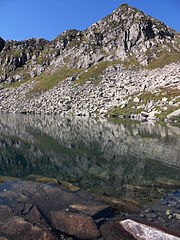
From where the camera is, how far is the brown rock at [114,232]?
475 inches

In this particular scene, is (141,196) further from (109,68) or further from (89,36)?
(89,36)

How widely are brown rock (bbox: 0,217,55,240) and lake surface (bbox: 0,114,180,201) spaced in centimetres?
709

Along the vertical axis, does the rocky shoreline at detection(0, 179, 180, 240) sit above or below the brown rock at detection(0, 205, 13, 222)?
above

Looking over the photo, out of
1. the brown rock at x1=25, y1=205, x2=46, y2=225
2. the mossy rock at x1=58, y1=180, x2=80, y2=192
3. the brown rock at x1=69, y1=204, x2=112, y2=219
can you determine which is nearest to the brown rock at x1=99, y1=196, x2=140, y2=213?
the brown rock at x1=69, y1=204, x2=112, y2=219

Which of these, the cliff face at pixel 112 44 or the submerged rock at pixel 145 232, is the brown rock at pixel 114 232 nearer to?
the submerged rock at pixel 145 232

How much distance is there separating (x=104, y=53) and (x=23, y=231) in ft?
519

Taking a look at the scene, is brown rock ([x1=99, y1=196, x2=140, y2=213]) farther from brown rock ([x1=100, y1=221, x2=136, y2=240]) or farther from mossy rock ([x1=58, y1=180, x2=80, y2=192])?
mossy rock ([x1=58, y1=180, x2=80, y2=192])

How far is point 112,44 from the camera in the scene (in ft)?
537

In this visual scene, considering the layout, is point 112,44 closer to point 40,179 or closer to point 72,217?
point 40,179

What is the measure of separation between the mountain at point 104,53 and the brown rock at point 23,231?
96020 millimetres

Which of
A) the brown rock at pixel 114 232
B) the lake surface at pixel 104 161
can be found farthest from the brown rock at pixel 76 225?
the lake surface at pixel 104 161

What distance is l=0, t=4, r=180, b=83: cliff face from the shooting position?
486 ft

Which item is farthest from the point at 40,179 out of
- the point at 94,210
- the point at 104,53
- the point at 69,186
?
the point at 104,53

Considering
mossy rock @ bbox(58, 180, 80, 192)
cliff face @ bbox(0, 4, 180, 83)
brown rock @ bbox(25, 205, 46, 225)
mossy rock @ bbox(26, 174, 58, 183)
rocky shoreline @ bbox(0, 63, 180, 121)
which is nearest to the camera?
brown rock @ bbox(25, 205, 46, 225)
